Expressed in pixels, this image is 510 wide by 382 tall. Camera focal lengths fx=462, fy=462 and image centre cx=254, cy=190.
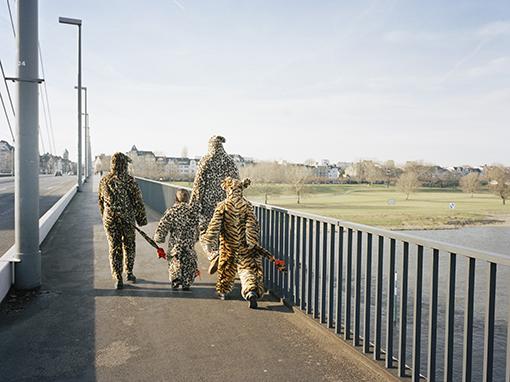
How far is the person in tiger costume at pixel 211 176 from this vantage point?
6.41m

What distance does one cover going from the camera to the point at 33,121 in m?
5.40

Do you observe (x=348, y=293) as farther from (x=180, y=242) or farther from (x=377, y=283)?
(x=180, y=242)

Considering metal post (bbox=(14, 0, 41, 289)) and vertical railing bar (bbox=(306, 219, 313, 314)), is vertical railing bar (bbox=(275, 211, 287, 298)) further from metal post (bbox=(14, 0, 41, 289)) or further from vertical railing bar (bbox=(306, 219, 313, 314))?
metal post (bbox=(14, 0, 41, 289))

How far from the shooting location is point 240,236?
4973mm

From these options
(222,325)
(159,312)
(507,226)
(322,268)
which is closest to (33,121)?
(159,312)

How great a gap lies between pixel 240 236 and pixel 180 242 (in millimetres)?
956

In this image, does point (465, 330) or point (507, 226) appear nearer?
point (465, 330)

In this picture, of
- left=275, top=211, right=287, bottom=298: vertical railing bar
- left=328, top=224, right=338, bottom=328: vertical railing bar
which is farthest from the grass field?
left=328, top=224, right=338, bottom=328: vertical railing bar

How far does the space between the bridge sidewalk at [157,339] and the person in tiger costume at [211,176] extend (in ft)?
3.47

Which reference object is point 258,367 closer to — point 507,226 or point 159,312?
point 159,312

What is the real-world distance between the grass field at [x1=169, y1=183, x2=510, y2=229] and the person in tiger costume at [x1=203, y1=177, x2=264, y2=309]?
43.1 m

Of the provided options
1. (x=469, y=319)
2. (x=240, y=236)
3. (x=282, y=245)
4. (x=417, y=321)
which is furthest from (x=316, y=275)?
(x=469, y=319)

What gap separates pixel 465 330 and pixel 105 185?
14.7 feet

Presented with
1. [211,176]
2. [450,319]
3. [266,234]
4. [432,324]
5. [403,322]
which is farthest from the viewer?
[211,176]
